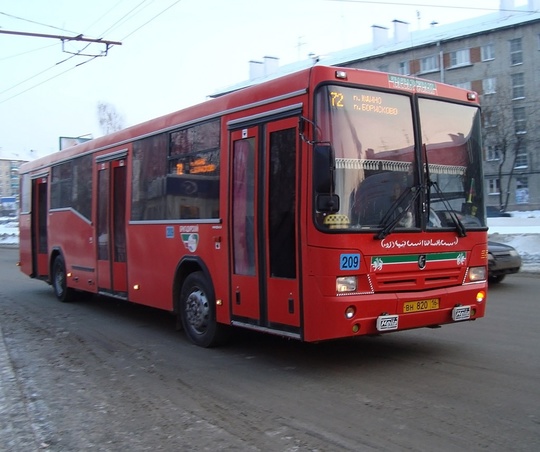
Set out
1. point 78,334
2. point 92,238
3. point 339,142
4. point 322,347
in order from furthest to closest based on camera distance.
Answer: point 92,238 → point 78,334 → point 322,347 → point 339,142

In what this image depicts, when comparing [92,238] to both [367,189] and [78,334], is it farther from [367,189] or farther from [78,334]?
[367,189]

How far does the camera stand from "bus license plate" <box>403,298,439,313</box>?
6.28m

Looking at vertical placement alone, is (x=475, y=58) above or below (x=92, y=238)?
above

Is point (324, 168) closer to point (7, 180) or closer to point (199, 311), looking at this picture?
point (199, 311)

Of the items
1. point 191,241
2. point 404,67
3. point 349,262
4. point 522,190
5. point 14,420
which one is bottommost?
point 14,420

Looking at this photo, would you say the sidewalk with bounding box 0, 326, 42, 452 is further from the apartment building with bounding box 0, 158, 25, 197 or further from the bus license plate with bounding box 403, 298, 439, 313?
the apartment building with bounding box 0, 158, 25, 197

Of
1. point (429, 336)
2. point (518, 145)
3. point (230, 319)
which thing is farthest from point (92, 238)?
point (518, 145)

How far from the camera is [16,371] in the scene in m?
7.03

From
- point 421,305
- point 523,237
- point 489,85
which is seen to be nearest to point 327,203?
point 421,305

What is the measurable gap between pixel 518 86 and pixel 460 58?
573 centimetres

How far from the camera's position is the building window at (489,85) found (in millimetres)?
49719

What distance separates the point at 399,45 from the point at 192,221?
50.6 meters

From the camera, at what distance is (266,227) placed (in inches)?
261

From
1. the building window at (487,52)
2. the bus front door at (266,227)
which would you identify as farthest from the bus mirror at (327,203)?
the building window at (487,52)
